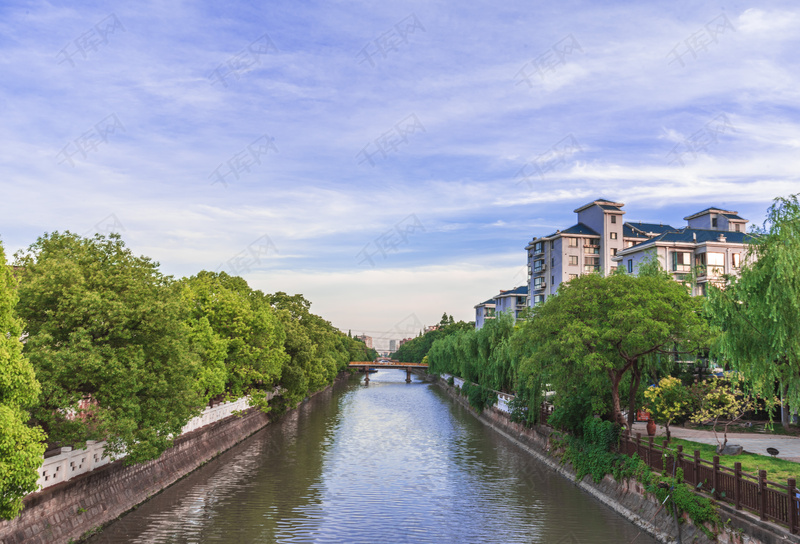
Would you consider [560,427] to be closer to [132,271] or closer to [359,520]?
[359,520]

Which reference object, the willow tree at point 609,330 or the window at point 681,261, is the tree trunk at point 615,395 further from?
the window at point 681,261

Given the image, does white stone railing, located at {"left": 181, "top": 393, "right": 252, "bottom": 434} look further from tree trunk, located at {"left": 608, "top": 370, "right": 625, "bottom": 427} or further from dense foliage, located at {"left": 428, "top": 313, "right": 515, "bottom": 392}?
tree trunk, located at {"left": 608, "top": 370, "right": 625, "bottom": 427}

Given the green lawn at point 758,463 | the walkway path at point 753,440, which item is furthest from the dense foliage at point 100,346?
the walkway path at point 753,440

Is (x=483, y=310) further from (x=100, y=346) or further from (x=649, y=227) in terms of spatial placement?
(x=100, y=346)

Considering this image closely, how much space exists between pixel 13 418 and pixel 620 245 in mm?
82936

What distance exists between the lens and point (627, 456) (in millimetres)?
26531

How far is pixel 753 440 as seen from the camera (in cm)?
3228

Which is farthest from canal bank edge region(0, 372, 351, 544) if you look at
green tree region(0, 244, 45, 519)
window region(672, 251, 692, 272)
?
window region(672, 251, 692, 272)

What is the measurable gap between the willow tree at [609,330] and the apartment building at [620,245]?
36362mm

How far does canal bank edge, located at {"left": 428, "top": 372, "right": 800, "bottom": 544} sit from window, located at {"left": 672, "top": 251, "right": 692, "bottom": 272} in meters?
32.1

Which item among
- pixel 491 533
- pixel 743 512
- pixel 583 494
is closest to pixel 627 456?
pixel 583 494

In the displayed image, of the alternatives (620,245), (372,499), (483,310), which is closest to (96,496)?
(372,499)

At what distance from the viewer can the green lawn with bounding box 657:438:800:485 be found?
73.4 ft

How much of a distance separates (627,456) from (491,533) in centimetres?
744
